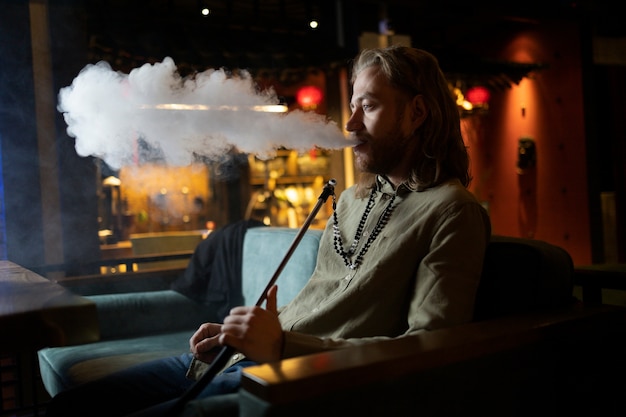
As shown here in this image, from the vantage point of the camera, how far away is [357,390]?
0.97 m

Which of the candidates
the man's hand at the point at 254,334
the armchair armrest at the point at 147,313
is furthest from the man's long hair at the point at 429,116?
the armchair armrest at the point at 147,313

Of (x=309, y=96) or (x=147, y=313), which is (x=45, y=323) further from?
(x=309, y=96)

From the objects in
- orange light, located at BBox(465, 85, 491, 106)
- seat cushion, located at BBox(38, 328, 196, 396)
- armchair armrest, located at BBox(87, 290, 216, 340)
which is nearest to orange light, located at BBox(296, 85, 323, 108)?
orange light, located at BBox(465, 85, 491, 106)

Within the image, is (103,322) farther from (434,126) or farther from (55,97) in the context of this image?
(55,97)

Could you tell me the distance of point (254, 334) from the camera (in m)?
1.16

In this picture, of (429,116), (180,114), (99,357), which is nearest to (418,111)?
(429,116)

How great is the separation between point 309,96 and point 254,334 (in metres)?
5.22

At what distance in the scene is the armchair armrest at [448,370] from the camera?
0.93 metres

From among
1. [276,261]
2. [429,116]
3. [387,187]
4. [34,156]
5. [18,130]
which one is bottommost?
[276,261]

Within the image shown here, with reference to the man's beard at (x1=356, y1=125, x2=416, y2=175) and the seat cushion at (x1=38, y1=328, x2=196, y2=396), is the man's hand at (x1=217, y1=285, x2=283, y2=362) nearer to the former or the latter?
the man's beard at (x1=356, y1=125, x2=416, y2=175)

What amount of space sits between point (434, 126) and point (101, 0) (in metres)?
3.76

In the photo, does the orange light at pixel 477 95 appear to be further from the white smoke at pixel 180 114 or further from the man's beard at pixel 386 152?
the man's beard at pixel 386 152

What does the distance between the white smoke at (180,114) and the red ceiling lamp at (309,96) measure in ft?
14.1

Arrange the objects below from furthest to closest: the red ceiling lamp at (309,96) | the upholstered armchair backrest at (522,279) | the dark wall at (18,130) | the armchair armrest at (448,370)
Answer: the red ceiling lamp at (309,96)
the dark wall at (18,130)
the upholstered armchair backrest at (522,279)
the armchair armrest at (448,370)
